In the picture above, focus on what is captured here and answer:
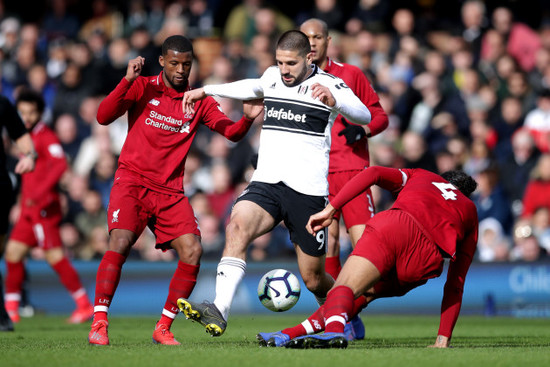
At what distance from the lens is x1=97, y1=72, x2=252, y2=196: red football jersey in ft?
28.2

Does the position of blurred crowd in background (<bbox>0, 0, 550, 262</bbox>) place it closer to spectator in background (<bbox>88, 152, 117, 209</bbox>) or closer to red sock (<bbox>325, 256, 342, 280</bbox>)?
spectator in background (<bbox>88, 152, 117, 209</bbox>)

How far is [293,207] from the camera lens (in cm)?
805

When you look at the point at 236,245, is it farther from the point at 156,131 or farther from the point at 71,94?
the point at 71,94

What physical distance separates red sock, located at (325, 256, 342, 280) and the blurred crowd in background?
4974 millimetres

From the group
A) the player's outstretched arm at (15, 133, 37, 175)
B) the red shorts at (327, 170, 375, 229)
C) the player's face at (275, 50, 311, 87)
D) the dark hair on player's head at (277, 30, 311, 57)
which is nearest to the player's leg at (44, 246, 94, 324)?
the player's outstretched arm at (15, 133, 37, 175)

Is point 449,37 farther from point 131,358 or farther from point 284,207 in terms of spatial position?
point 131,358

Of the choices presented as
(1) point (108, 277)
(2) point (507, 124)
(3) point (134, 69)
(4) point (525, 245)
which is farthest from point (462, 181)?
(2) point (507, 124)

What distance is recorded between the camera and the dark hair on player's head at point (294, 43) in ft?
26.2

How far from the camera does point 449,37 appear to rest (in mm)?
18188

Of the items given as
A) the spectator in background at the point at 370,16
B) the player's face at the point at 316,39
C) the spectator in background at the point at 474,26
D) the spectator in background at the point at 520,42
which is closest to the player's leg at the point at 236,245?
the player's face at the point at 316,39

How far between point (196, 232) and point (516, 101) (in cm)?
907

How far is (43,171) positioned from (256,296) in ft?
11.9

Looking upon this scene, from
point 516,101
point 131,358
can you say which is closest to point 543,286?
point 516,101

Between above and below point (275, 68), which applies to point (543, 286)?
below
